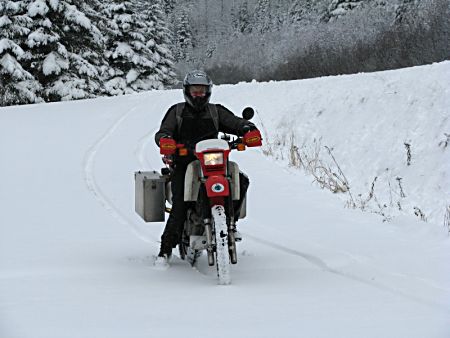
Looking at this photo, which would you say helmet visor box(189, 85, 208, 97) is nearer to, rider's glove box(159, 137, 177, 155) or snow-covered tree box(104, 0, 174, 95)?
rider's glove box(159, 137, 177, 155)

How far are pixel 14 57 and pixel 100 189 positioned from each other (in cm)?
2106

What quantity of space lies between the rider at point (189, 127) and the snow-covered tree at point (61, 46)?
82.7ft

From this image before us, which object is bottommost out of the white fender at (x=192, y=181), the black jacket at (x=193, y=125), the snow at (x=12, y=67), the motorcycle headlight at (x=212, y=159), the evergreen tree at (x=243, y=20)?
the white fender at (x=192, y=181)

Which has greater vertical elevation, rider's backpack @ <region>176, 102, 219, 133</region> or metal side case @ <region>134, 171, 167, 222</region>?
rider's backpack @ <region>176, 102, 219, 133</region>

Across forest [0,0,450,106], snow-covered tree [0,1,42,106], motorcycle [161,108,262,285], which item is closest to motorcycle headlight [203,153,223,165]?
motorcycle [161,108,262,285]

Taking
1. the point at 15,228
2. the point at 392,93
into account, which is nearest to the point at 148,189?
the point at 15,228

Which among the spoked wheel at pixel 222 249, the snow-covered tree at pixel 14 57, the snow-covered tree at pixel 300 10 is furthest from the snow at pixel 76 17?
the snow-covered tree at pixel 300 10

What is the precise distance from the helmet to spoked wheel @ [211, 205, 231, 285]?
48.6 inches

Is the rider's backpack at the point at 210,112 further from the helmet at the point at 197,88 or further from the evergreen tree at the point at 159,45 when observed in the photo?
the evergreen tree at the point at 159,45

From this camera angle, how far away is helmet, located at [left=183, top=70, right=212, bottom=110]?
19.9ft

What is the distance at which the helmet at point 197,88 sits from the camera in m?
6.08

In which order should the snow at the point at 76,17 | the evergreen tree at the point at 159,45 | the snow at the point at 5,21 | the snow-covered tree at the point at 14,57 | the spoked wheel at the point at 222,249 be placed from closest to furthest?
the spoked wheel at the point at 222,249 → the snow-covered tree at the point at 14,57 → the snow at the point at 5,21 → the snow at the point at 76,17 → the evergreen tree at the point at 159,45

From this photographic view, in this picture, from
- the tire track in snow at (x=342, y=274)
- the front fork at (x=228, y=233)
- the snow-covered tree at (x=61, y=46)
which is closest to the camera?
the tire track in snow at (x=342, y=274)

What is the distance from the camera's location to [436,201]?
28.7 feet
